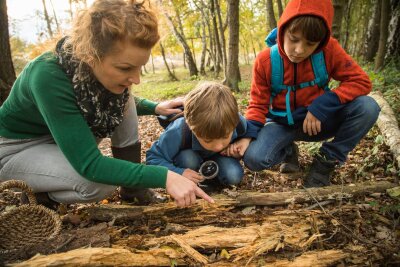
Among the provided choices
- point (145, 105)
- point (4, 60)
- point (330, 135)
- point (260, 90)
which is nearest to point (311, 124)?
point (330, 135)

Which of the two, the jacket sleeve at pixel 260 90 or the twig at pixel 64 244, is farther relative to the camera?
the jacket sleeve at pixel 260 90

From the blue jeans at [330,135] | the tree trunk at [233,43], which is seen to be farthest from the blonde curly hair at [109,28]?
the tree trunk at [233,43]

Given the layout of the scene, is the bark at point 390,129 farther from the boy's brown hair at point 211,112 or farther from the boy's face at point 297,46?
the boy's brown hair at point 211,112

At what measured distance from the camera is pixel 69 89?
1862 mm

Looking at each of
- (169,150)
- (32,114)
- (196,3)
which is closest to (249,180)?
(169,150)

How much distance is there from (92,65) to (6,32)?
8.87 feet

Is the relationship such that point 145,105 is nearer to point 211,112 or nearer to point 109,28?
point 211,112

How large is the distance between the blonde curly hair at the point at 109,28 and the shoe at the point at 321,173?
1748 millimetres

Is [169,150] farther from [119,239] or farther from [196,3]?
[196,3]

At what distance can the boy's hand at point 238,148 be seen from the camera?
2.75 meters

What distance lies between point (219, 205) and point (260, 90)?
3.61 ft

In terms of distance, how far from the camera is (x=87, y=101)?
1960mm

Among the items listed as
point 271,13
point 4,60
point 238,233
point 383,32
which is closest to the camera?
point 238,233

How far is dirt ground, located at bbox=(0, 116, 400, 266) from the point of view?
5.69 feet
